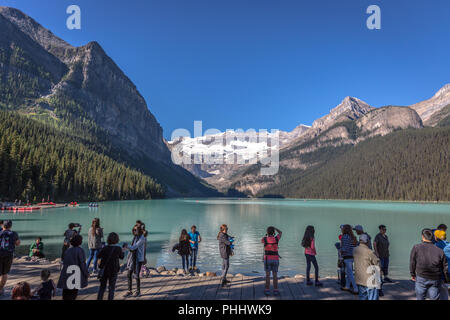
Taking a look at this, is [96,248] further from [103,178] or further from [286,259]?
[103,178]

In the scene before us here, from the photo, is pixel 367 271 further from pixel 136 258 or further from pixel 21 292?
pixel 21 292

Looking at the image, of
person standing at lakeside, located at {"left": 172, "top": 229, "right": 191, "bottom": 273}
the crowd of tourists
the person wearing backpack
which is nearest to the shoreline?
the crowd of tourists

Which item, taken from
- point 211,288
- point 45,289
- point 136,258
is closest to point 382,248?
point 211,288

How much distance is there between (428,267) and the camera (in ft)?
26.7

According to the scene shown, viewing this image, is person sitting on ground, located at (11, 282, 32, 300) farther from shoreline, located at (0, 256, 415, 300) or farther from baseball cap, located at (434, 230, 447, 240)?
baseball cap, located at (434, 230, 447, 240)

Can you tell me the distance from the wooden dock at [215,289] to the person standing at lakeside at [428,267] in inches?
128

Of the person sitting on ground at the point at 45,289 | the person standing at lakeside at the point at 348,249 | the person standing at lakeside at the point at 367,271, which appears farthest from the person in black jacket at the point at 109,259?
the person standing at lakeside at the point at 348,249

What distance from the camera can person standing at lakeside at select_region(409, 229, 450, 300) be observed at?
8047 millimetres

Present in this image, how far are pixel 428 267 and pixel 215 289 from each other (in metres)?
8.05

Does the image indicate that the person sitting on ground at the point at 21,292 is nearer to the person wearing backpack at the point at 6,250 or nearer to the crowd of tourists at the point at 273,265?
the crowd of tourists at the point at 273,265

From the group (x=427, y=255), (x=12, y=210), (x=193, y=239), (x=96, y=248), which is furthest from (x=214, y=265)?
(x=12, y=210)

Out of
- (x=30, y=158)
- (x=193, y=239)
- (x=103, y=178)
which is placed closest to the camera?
(x=193, y=239)
